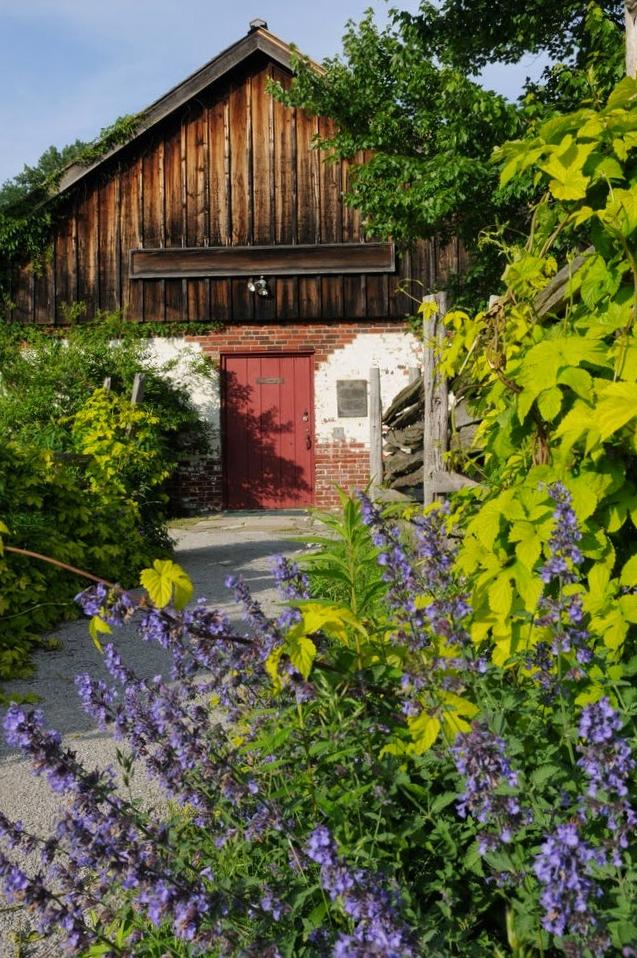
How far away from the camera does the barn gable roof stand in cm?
1346

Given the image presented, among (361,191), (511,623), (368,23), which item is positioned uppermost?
(368,23)

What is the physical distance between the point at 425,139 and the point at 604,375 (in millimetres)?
10992

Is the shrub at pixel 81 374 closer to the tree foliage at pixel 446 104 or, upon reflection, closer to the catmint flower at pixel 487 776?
the tree foliage at pixel 446 104

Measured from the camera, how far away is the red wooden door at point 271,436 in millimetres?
13883

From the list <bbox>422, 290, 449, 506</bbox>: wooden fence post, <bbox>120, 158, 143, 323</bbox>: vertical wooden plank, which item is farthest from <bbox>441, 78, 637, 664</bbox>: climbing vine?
<bbox>120, 158, 143, 323</bbox>: vertical wooden plank

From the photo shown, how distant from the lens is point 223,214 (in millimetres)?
13922

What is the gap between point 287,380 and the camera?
14.0 m

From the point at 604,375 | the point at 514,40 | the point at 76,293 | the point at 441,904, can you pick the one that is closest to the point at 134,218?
the point at 76,293

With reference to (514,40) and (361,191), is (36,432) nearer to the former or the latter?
(361,191)

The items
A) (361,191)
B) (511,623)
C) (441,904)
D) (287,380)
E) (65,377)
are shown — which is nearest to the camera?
(441,904)

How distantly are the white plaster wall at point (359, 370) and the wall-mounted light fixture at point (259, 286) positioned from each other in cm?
142

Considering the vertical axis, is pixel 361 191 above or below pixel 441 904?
above

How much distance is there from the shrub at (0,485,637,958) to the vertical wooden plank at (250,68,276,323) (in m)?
11.9

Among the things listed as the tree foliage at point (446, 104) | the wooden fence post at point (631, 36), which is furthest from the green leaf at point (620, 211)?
the tree foliage at point (446, 104)
